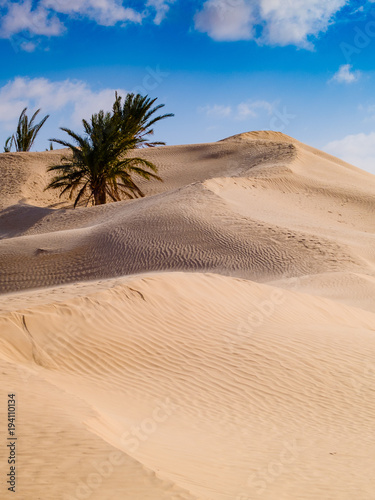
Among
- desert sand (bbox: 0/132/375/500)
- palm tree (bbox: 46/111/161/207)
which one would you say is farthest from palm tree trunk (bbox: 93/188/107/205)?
desert sand (bbox: 0/132/375/500)

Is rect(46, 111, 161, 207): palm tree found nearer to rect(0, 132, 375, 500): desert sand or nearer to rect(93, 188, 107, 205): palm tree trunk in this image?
rect(93, 188, 107, 205): palm tree trunk

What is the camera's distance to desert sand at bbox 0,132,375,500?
4.09m

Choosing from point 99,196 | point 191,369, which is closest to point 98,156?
point 99,196

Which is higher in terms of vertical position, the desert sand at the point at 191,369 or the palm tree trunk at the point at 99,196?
the palm tree trunk at the point at 99,196

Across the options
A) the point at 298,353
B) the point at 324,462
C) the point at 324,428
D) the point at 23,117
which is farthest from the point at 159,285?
the point at 23,117

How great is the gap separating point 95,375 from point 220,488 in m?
3.41

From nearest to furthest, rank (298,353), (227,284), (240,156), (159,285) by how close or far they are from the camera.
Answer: (298,353) < (159,285) < (227,284) < (240,156)

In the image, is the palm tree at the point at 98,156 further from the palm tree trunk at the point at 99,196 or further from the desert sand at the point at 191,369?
the desert sand at the point at 191,369

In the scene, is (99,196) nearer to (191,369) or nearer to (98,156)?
(98,156)

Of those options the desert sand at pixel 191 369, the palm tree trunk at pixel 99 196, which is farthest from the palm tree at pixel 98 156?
the desert sand at pixel 191 369

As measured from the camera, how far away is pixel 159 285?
1030cm

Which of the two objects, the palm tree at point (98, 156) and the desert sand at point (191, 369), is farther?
the palm tree at point (98, 156)

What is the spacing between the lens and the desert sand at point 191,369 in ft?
13.4

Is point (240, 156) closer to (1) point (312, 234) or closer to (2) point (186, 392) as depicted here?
(1) point (312, 234)
